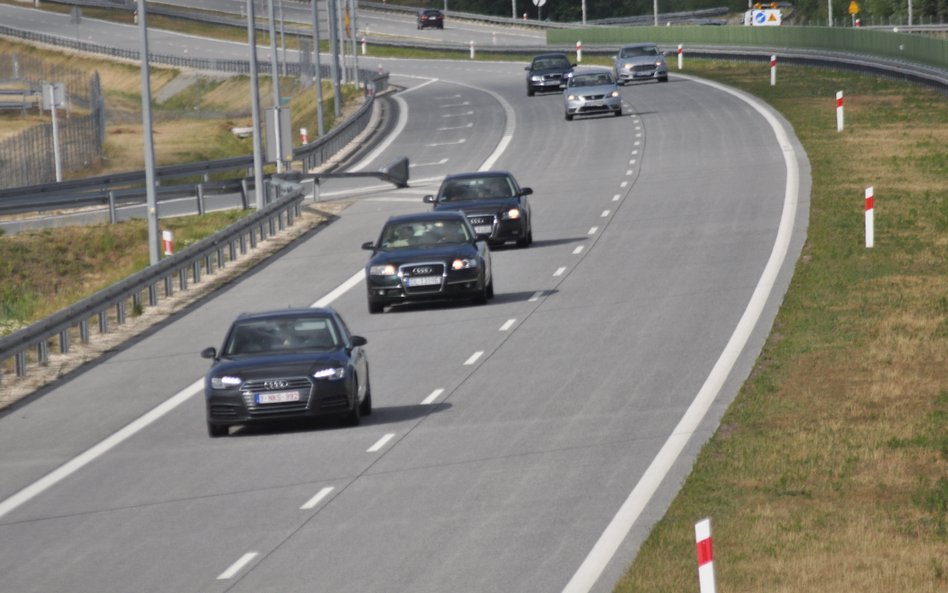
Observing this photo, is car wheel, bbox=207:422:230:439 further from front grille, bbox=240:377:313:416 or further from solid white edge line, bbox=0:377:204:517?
solid white edge line, bbox=0:377:204:517

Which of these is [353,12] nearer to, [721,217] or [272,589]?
[721,217]

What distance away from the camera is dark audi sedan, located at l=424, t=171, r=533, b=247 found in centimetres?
3578

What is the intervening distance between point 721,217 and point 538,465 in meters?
21.5

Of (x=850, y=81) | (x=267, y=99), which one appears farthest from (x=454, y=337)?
(x=267, y=99)

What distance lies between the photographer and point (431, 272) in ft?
94.8

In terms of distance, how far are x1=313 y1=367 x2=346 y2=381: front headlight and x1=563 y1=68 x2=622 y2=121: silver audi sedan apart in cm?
4482

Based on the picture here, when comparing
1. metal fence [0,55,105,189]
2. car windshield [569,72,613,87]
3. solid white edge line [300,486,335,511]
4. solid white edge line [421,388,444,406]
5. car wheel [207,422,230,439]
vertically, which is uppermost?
car windshield [569,72,613,87]

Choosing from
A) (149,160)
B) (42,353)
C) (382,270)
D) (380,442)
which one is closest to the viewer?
(380,442)

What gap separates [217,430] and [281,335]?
4.25 feet

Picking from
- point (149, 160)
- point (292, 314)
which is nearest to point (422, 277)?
point (292, 314)

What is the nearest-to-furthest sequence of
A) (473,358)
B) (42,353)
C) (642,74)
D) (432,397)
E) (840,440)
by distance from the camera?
(840,440) < (432,397) < (473,358) < (42,353) < (642,74)

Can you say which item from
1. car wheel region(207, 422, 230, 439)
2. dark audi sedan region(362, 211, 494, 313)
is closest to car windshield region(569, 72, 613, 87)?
dark audi sedan region(362, 211, 494, 313)

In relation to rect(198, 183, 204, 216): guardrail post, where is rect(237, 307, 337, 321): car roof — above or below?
above

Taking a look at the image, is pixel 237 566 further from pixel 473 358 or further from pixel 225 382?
pixel 473 358
